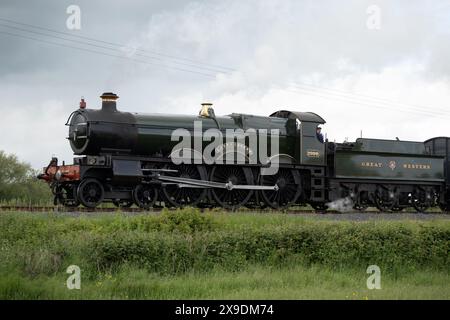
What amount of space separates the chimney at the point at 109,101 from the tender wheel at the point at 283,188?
6.21 metres

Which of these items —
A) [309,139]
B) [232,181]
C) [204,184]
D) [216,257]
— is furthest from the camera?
[309,139]

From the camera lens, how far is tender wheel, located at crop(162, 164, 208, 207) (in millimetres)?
19959

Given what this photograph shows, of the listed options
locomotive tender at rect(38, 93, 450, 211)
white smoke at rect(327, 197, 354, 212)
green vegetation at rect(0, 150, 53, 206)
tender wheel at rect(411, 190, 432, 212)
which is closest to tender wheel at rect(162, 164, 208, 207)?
locomotive tender at rect(38, 93, 450, 211)

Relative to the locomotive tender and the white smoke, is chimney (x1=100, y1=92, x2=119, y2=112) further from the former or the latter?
the white smoke

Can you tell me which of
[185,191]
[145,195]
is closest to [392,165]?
[185,191]

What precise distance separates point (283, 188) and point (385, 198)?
5.62 metres

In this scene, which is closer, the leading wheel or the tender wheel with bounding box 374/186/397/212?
the leading wheel

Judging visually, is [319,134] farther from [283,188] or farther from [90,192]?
[90,192]

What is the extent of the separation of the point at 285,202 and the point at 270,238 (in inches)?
391

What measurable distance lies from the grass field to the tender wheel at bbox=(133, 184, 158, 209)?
4734mm

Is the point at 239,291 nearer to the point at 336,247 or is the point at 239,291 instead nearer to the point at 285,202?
the point at 336,247

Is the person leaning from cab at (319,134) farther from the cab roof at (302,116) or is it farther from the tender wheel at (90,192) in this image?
the tender wheel at (90,192)

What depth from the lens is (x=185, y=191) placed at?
20.5 m
